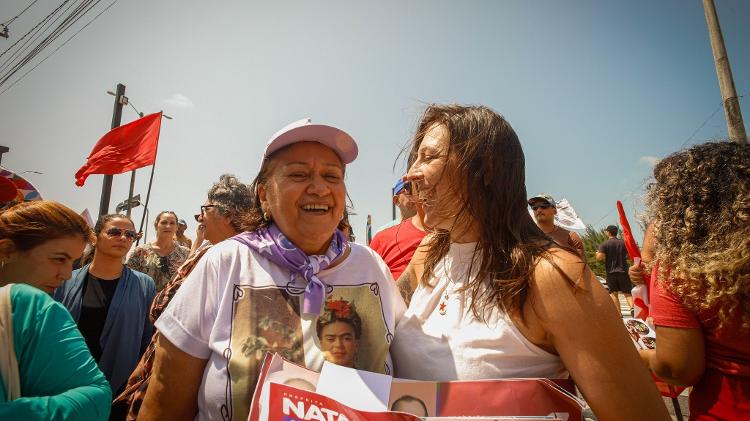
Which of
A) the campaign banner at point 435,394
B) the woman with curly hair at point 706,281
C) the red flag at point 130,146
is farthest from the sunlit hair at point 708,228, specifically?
the red flag at point 130,146

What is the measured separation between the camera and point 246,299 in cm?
151

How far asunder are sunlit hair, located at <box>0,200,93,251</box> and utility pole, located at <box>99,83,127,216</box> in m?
10.2

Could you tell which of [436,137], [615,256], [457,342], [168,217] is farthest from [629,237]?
[615,256]

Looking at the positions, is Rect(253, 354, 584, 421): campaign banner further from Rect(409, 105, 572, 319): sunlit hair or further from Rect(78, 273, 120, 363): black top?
Rect(78, 273, 120, 363): black top

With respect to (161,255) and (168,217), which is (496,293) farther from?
(168,217)

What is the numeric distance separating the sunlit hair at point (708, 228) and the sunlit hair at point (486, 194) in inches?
25.6

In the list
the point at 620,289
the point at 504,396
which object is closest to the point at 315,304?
the point at 504,396

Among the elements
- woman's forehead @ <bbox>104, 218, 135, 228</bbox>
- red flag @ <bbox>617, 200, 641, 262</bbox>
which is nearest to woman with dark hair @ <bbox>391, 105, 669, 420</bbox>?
red flag @ <bbox>617, 200, 641, 262</bbox>

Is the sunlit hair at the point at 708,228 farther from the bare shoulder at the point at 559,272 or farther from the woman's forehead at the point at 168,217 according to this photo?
the woman's forehead at the point at 168,217

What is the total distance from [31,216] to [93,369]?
107 cm

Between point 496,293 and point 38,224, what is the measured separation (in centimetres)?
239

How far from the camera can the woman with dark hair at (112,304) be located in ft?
10.7

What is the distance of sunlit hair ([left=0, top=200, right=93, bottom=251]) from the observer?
201 centimetres

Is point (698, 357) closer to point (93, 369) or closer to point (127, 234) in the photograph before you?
point (93, 369)
